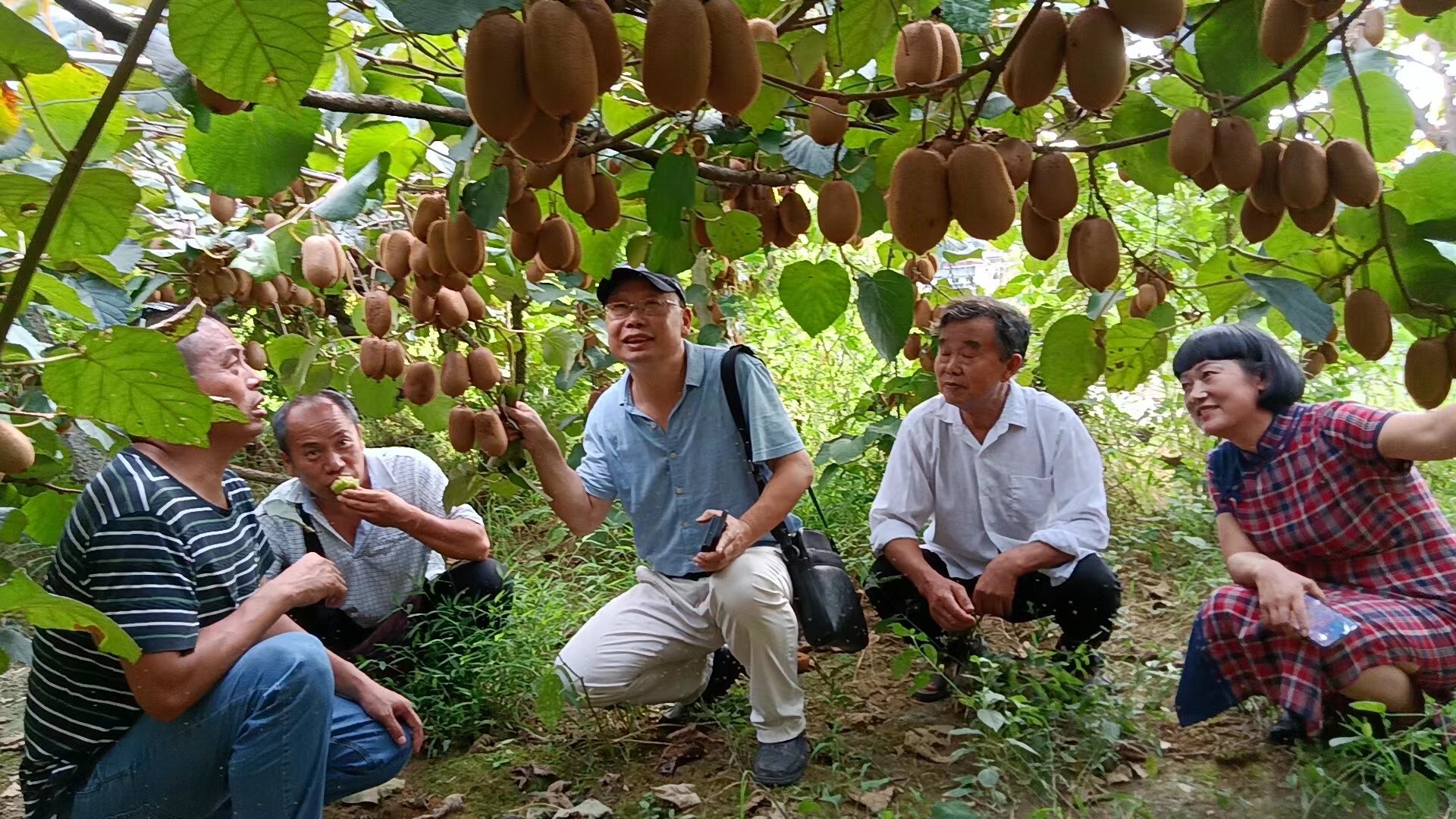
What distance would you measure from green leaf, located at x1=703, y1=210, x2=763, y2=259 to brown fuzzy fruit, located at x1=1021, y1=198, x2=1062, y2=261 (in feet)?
1.73

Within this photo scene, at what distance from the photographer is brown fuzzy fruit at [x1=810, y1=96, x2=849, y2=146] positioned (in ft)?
2.87

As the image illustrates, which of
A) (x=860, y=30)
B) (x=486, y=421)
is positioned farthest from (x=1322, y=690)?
(x=860, y=30)

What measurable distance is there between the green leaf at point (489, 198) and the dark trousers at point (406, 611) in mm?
1573

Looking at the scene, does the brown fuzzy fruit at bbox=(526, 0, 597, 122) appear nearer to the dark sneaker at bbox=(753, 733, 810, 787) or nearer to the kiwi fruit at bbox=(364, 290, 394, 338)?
the kiwi fruit at bbox=(364, 290, 394, 338)

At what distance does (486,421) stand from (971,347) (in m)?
1.24

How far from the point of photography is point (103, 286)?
61.8 inches

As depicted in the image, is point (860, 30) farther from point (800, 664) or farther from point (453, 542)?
point (800, 664)

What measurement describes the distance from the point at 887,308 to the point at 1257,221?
32cm

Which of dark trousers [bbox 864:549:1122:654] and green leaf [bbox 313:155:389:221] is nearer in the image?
green leaf [bbox 313:155:389:221]

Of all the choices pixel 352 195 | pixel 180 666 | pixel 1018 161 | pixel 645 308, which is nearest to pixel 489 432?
pixel 352 195

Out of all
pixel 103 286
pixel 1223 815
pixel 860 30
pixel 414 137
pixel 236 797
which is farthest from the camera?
pixel 1223 815

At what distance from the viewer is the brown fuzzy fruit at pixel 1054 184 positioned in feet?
2.39

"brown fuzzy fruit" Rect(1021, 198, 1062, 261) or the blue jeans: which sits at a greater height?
"brown fuzzy fruit" Rect(1021, 198, 1062, 261)

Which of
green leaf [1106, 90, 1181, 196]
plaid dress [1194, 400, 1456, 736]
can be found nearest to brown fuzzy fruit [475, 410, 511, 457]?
green leaf [1106, 90, 1181, 196]
